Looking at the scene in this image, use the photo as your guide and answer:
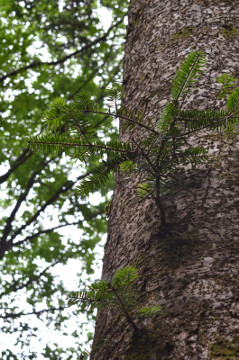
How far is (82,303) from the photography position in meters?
0.95

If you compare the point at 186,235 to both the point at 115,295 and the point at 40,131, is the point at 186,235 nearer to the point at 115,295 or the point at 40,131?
the point at 115,295

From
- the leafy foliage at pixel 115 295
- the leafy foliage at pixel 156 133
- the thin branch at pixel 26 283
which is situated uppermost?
the thin branch at pixel 26 283

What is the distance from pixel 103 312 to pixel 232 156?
71 centimetres

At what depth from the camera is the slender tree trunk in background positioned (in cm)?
91

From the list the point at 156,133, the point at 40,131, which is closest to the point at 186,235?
A: the point at 156,133

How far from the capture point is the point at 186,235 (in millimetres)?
1142

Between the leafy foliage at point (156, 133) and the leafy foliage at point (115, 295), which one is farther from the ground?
the leafy foliage at point (156, 133)

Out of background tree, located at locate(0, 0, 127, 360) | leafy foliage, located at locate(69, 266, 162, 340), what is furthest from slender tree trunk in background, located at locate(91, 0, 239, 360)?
background tree, located at locate(0, 0, 127, 360)

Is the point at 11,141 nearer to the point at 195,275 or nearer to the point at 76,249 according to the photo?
the point at 76,249

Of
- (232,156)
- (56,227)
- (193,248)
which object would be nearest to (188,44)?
(232,156)

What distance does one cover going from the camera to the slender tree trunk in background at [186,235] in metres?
0.91

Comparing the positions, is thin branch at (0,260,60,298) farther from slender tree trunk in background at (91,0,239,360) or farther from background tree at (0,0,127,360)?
slender tree trunk in background at (91,0,239,360)

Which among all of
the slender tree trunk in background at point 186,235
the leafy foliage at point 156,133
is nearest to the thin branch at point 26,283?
the slender tree trunk in background at point 186,235

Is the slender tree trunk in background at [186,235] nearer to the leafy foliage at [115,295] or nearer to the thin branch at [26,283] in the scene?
the leafy foliage at [115,295]
